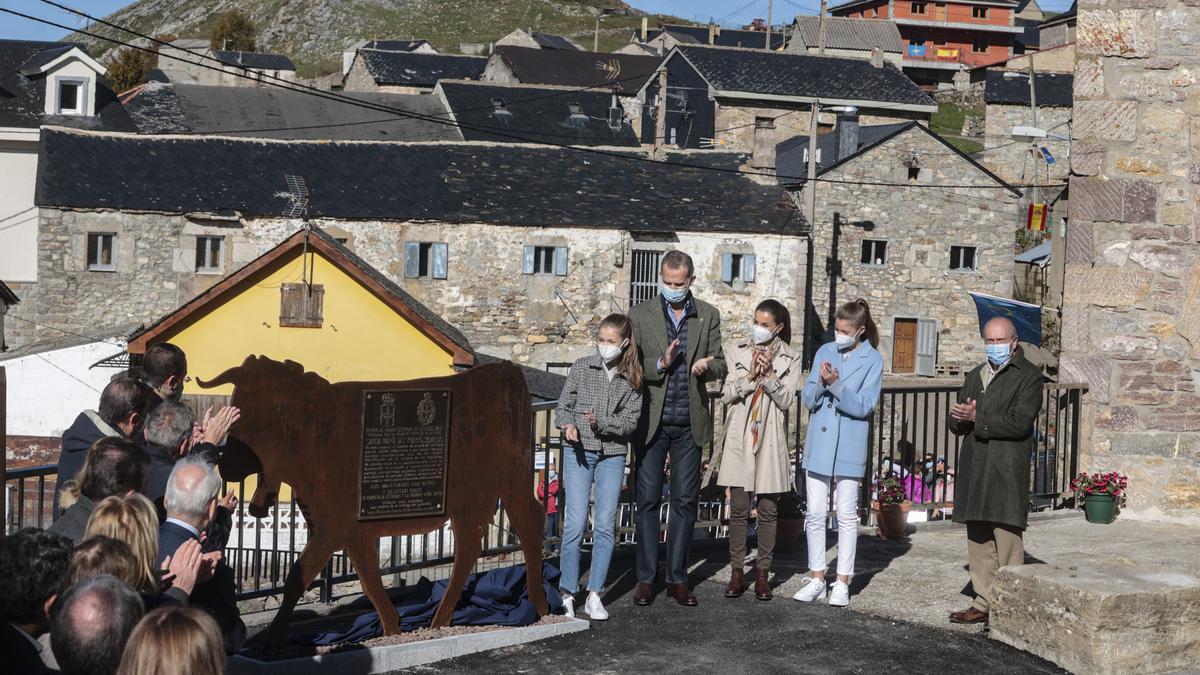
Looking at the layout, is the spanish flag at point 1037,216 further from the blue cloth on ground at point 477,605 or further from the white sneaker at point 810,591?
the blue cloth on ground at point 477,605

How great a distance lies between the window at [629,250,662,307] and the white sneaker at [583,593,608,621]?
1210 inches

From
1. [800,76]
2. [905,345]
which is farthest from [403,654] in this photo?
[800,76]

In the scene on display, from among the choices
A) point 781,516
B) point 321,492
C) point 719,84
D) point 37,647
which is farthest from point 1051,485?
point 719,84

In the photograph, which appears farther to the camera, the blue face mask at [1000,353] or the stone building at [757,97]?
the stone building at [757,97]

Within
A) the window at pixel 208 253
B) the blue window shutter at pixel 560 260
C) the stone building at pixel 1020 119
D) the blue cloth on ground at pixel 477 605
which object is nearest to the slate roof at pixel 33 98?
the window at pixel 208 253

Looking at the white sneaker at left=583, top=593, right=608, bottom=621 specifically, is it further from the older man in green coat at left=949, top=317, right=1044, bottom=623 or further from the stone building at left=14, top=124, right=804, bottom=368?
the stone building at left=14, top=124, right=804, bottom=368

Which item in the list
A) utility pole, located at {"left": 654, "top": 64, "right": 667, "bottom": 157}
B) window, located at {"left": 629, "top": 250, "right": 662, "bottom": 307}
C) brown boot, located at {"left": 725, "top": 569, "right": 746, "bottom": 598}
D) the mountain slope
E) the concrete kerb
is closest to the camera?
the concrete kerb

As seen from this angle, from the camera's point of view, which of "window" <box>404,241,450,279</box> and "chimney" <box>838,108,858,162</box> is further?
"chimney" <box>838,108,858,162</box>

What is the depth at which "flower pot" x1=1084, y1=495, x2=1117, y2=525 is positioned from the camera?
10664mm

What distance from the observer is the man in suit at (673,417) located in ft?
25.7

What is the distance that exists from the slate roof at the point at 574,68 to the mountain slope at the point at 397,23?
33927 millimetres

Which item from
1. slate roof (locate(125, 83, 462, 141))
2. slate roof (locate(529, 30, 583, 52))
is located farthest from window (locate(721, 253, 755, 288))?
slate roof (locate(529, 30, 583, 52))

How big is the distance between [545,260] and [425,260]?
10.6 feet

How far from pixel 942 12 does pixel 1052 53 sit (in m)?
15.9
